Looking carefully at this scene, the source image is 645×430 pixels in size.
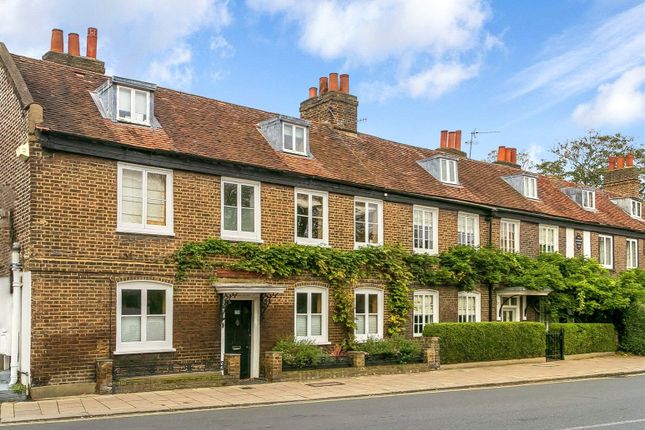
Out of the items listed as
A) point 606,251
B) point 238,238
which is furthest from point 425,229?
point 606,251

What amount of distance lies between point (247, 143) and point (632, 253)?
22220 millimetres

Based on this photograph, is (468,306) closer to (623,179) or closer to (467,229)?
(467,229)

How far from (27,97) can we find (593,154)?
1903 inches

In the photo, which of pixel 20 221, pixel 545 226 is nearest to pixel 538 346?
pixel 545 226

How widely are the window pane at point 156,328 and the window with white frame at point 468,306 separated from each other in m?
11.6

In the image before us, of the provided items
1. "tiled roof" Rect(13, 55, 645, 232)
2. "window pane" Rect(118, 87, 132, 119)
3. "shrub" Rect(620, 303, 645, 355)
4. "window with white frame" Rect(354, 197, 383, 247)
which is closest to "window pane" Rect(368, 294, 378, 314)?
"window with white frame" Rect(354, 197, 383, 247)

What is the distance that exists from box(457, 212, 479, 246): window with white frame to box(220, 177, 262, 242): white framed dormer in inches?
357

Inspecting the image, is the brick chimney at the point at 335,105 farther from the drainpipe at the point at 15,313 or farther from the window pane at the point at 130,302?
the drainpipe at the point at 15,313

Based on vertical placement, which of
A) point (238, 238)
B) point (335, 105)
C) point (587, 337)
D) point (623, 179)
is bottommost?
point (587, 337)

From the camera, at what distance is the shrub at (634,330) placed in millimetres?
28297

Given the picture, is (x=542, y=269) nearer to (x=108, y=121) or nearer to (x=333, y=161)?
(x=333, y=161)

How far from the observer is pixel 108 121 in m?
17.7

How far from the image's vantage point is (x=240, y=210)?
19266 millimetres

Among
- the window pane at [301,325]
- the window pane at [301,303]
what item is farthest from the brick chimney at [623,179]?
the window pane at [301,325]
